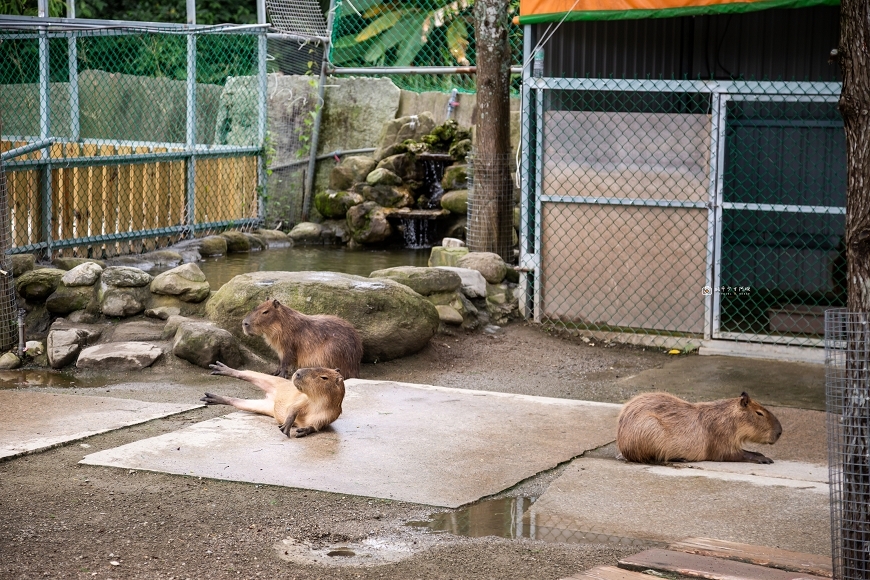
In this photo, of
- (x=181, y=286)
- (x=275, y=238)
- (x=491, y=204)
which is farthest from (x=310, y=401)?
(x=275, y=238)

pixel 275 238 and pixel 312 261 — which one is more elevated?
pixel 275 238

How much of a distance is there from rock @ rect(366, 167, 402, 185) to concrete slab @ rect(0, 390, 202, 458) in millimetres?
8055

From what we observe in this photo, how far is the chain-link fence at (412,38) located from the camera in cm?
1584

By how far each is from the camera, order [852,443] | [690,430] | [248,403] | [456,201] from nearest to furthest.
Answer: [852,443] < [690,430] < [248,403] < [456,201]

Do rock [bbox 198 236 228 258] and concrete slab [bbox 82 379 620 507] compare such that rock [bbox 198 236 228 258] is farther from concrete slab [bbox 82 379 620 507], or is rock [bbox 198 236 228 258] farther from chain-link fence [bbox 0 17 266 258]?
concrete slab [bbox 82 379 620 507]

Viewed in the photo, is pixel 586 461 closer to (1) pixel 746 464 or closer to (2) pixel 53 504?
(1) pixel 746 464

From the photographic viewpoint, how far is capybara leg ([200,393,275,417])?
6.20 meters

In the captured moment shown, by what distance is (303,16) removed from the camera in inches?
615

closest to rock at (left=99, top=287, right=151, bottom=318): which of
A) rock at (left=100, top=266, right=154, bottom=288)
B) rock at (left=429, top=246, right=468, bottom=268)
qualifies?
rock at (left=100, top=266, right=154, bottom=288)

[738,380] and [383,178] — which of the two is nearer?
[738,380]

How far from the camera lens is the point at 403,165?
14609 millimetres

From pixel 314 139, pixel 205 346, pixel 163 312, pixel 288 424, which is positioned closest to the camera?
pixel 288 424

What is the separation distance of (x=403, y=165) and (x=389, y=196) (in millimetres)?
512

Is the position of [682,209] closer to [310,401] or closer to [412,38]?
[310,401]
